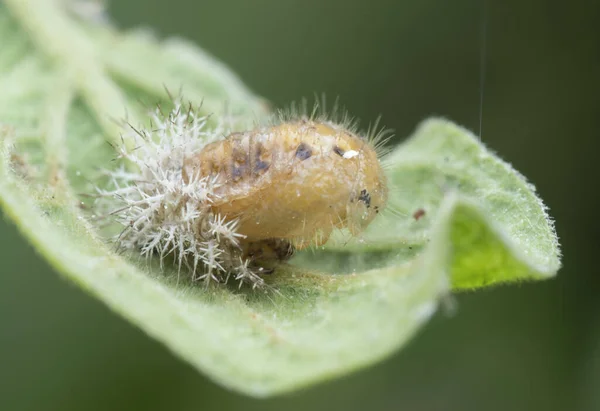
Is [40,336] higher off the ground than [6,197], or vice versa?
[6,197]

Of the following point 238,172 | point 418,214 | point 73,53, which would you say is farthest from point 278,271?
point 73,53

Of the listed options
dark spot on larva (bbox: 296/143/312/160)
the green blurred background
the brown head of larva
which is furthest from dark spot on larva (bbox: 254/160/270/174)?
the green blurred background

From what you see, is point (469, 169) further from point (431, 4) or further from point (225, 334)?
point (431, 4)

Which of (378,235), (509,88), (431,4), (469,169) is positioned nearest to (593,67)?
(509,88)

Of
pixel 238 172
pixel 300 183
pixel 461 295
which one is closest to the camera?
pixel 300 183

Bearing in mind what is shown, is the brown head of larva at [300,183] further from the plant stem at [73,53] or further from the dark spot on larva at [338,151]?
the plant stem at [73,53]

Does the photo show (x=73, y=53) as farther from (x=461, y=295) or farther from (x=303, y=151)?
(x=461, y=295)

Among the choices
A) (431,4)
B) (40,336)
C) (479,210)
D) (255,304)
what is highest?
(431,4)
